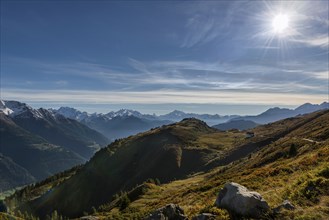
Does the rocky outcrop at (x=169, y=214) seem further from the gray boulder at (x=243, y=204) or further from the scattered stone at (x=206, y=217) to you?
the gray boulder at (x=243, y=204)

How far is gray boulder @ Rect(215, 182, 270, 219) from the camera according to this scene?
22159mm

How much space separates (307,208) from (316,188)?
4034mm

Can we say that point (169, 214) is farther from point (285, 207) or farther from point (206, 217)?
point (285, 207)

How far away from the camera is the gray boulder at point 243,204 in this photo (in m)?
22.2

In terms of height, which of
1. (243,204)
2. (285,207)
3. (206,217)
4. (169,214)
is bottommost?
(169,214)

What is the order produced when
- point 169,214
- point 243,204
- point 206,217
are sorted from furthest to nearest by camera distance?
1. point 169,214
2. point 206,217
3. point 243,204

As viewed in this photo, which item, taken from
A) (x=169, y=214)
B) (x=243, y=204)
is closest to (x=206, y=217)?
Result: (x=243, y=204)

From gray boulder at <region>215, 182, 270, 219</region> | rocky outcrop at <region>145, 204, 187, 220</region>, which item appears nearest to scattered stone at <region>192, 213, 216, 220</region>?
gray boulder at <region>215, 182, 270, 219</region>

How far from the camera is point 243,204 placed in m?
22.8

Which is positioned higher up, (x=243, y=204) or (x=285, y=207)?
(x=285, y=207)

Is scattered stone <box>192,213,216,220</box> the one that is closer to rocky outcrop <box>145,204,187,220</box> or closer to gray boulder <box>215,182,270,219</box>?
gray boulder <box>215,182,270,219</box>

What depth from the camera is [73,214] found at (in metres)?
199

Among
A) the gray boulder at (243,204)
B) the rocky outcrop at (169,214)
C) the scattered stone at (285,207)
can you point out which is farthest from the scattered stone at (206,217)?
the scattered stone at (285,207)

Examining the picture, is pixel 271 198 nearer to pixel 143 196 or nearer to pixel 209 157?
pixel 143 196
